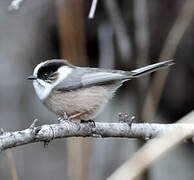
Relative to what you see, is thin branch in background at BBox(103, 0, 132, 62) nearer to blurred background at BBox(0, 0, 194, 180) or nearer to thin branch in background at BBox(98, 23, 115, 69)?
blurred background at BBox(0, 0, 194, 180)

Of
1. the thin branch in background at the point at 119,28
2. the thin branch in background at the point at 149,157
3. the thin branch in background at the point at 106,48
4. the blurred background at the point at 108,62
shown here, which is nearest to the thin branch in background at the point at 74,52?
the thin branch in background at the point at 119,28

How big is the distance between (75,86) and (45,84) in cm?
19

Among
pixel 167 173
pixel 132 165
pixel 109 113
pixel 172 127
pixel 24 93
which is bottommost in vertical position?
pixel 167 173

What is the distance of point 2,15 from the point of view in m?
4.82

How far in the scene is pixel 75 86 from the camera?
322 cm

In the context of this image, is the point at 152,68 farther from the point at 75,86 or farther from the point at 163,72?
the point at 163,72

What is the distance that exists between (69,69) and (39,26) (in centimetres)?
155

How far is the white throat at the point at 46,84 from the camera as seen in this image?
3164mm

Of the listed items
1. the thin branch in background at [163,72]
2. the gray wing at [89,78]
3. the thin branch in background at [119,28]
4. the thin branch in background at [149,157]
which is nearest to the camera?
the thin branch in background at [149,157]

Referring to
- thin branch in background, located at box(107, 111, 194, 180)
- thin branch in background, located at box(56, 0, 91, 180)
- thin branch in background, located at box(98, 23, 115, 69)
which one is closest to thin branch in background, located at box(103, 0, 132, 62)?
thin branch in background, located at box(98, 23, 115, 69)

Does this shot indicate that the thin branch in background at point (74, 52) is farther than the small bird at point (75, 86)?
Yes

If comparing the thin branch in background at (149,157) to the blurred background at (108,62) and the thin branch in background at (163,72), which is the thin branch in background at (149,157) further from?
the blurred background at (108,62)

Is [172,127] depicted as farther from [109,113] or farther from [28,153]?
[28,153]

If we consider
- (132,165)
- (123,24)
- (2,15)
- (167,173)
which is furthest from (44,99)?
(167,173)
